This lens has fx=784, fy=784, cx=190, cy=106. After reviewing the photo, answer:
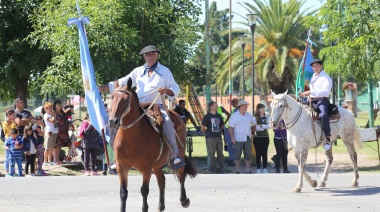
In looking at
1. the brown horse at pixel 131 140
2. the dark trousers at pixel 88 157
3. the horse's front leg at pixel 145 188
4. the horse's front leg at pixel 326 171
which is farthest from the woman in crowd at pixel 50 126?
the horse's front leg at pixel 145 188

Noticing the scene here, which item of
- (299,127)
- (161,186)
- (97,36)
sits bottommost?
(161,186)

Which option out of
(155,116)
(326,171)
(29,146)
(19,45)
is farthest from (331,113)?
(19,45)

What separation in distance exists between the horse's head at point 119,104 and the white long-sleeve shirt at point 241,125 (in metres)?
12.1

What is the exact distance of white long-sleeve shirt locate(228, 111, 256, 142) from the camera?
23.8 m

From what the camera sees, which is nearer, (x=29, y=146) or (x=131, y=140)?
(x=131, y=140)

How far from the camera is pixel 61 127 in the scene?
23969 millimetres

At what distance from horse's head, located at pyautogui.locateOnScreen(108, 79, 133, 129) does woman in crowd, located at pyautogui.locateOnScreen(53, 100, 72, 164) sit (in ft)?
40.3

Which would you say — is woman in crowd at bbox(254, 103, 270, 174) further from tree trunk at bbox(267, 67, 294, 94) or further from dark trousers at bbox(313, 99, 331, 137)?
tree trunk at bbox(267, 67, 294, 94)

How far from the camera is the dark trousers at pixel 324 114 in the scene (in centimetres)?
1709

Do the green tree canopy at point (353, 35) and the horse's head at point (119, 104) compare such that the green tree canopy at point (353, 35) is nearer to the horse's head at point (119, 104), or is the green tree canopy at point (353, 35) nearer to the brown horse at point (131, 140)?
the brown horse at point (131, 140)

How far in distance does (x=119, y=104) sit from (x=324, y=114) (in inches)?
268

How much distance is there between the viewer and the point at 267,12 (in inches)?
1930

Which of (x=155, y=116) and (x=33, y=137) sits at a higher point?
(x=155, y=116)

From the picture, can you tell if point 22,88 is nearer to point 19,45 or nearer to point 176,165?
point 19,45
